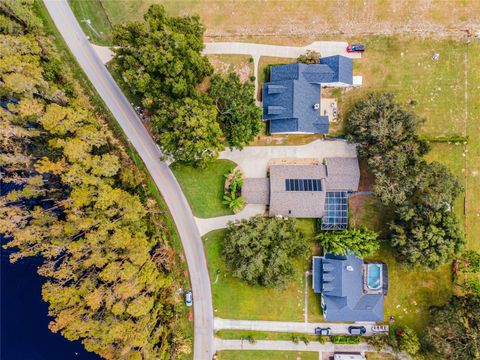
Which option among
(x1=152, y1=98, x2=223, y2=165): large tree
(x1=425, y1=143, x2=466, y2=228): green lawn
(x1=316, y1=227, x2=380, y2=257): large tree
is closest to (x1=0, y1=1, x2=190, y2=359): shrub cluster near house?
(x1=152, y1=98, x2=223, y2=165): large tree

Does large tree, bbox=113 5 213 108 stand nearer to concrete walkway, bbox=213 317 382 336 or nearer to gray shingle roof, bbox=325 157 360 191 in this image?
gray shingle roof, bbox=325 157 360 191

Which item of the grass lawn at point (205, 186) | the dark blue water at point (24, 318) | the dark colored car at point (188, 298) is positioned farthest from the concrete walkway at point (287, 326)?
the dark blue water at point (24, 318)

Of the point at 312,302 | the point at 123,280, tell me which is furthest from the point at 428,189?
the point at 123,280

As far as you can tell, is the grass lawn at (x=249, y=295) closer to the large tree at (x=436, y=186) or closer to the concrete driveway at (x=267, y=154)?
the concrete driveway at (x=267, y=154)

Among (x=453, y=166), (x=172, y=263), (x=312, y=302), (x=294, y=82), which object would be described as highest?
(x=294, y=82)

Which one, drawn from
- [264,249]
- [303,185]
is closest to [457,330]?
[264,249]

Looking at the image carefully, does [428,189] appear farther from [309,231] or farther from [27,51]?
[27,51]
